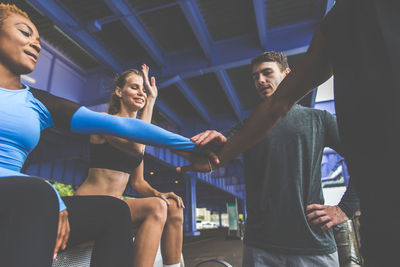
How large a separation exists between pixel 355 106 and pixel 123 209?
1.29m

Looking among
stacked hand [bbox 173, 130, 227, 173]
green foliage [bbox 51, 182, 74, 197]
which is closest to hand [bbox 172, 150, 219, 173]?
stacked hand [bbox 173, 130, 227, 173]

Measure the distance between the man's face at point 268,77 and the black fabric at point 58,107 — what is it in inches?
49.1

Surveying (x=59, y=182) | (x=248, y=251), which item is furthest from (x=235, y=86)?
(x=59, y=182)

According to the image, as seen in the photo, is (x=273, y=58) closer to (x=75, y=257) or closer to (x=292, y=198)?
(x=292, y=198)

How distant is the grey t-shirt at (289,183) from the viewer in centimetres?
144

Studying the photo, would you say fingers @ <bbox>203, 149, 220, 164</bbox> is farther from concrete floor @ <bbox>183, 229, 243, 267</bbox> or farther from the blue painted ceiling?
the blue painted ceiling

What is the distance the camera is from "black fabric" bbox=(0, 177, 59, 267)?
779 mm

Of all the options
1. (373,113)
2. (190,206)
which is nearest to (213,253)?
(373,113)

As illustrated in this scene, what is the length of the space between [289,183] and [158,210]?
935 mm

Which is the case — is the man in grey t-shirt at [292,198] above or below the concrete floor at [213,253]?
above

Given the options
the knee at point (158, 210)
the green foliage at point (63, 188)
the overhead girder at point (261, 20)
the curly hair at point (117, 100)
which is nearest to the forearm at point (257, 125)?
the knee at point (158, 210)

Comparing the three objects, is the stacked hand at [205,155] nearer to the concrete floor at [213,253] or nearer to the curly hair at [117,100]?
the curly hair at [117,100]

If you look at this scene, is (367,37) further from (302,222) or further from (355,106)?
(302,222)

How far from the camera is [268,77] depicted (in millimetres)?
1916
